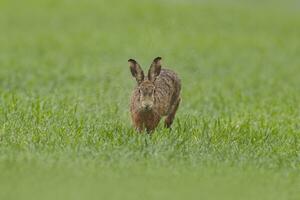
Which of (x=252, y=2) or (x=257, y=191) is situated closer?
(x=257, y=191)

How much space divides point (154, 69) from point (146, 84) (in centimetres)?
32

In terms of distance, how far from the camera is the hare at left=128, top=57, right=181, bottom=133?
38.3ft

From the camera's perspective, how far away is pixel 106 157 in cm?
1076

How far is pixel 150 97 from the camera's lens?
11641mm

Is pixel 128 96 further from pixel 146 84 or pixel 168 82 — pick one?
pixel 146 84

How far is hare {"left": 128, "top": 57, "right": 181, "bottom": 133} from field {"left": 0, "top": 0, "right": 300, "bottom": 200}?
7.2 inches

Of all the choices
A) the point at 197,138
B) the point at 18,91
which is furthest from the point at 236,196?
the point at 18,91

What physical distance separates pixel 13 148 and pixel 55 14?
17.5 metres

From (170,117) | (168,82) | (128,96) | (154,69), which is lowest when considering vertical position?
(170,117)

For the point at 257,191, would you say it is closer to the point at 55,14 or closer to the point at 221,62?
the point at 221,62

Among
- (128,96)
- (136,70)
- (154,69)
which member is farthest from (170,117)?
(128,96)

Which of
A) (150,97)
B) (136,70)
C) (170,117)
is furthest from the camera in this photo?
(170,117)

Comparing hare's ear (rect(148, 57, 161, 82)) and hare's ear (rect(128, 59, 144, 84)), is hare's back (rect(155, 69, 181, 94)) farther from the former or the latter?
hare's ear (rect(128, 59, 144, 84))

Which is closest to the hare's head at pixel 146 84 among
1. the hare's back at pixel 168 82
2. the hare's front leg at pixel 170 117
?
the hare's back at pixel 168 82
